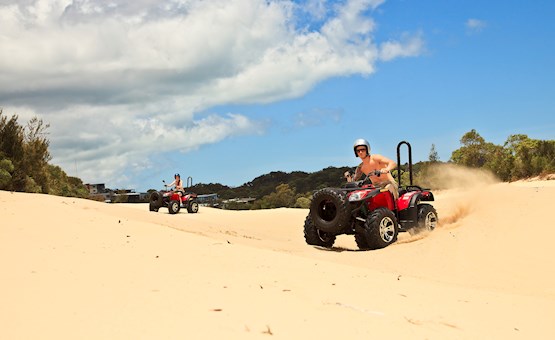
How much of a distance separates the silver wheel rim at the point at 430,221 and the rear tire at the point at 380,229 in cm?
105

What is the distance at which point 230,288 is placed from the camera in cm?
460

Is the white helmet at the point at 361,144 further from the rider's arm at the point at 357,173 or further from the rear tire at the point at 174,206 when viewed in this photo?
the rear tire at the point at 174,206

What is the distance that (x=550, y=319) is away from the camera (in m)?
5.05

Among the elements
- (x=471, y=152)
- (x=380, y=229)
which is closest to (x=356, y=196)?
(x=380, y=229)

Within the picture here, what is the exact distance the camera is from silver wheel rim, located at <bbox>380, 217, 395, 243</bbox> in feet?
32.4

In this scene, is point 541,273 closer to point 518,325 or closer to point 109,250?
point 518,325

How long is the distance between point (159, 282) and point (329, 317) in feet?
4.92

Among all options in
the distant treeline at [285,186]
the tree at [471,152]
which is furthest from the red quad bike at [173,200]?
the tree at [471,152]

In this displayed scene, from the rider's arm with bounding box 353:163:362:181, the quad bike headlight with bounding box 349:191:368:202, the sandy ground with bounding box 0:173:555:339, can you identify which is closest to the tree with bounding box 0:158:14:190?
the sandy ground with bounding box 0:173:555:339

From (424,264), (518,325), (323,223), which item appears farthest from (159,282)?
(323,223)

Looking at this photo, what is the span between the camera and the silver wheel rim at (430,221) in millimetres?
10938

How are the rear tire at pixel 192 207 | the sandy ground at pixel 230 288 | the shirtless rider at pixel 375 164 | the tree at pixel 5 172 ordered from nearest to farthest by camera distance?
the sandy ground at pixel 230 288 → the shirtless rider at pixel 375 164 → the tree at pixel 5 172 → the rear tire at pixel 192 207

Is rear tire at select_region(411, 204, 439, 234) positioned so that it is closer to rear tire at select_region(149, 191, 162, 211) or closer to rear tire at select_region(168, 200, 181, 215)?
rear tire at select_region(168, 200, 181, 215)

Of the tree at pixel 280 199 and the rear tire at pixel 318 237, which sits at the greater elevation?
the tree at pixel 280 199
